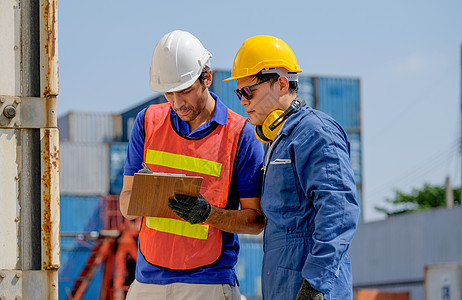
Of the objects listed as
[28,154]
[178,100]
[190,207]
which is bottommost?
[190,207]

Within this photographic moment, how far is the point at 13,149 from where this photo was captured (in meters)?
3.59

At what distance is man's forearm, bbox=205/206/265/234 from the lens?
409 centimetres

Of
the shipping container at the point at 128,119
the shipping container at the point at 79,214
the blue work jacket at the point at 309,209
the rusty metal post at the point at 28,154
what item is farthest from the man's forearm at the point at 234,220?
the shipping container at the point at 128,119

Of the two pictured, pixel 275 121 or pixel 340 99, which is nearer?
pixel 275 121

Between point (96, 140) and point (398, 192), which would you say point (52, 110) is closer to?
point (96, 140)

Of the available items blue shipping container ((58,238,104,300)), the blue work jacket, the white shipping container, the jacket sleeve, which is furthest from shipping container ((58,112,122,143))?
the jacket sleeve

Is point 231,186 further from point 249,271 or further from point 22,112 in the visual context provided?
point 249,271

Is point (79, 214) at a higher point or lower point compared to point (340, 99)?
lower

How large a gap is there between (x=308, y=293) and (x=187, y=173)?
1.08m

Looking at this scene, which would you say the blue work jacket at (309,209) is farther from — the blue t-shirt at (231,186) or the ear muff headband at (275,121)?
the blue t-shirt at (231,186)

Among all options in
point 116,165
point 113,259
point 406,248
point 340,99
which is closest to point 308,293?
point 113,259

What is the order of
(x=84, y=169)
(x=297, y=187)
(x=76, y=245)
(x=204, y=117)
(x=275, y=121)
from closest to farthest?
(x=297, y=187)
(x=275, y=121)
(x=204, y=117)
(x=76, y=245)
(x=84, y=169)

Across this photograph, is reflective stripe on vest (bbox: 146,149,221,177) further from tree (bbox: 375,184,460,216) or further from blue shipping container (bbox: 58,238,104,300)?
tree (bbox: 375,184,460,216)

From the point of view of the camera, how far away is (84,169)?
3672 centimetres
